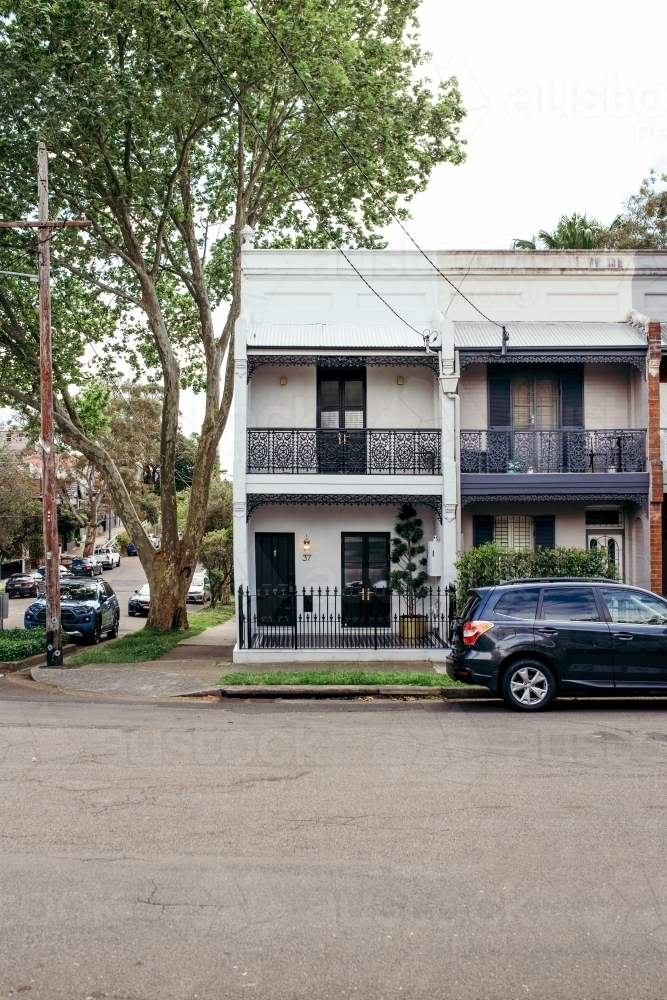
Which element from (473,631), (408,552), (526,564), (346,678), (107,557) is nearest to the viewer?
(473,631)

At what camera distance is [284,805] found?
24.4ft

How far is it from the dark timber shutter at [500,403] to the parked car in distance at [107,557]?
154ft

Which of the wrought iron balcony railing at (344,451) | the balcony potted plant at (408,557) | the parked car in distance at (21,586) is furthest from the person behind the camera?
the parked car in distance at (21,586)

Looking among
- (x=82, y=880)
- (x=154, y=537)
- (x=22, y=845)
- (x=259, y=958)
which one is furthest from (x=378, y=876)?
(x=154, y=537)

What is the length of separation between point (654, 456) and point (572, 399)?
89.8 inches

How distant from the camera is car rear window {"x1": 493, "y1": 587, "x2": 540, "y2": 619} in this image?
1197 cm

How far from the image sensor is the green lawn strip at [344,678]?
45.9 feet

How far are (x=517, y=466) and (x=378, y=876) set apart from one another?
1381cm

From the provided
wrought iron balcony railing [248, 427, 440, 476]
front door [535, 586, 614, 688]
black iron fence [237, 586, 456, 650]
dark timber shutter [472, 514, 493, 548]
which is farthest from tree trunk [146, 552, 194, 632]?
front door [535, 586, 614, 688]

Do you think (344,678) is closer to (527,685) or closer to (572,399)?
(527,685)

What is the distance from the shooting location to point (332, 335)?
1861cm

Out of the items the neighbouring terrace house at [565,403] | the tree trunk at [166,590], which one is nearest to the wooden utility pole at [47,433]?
the tree trunk at [166,590]

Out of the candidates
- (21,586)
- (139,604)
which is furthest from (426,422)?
(21,586)

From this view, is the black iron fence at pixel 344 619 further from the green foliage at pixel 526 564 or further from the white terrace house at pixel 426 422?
the green foliage at pixel 526 564
